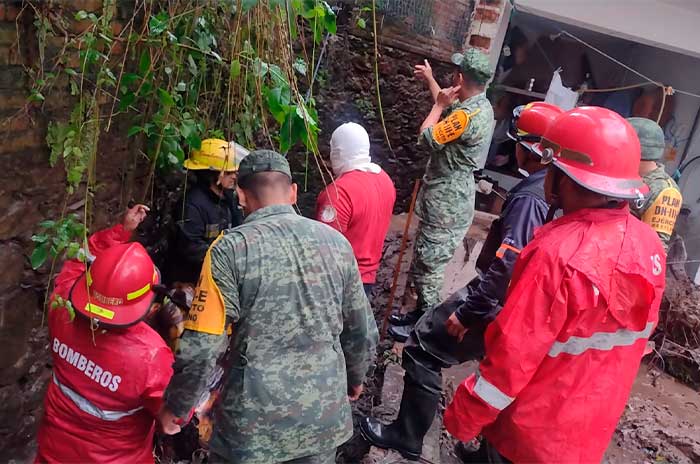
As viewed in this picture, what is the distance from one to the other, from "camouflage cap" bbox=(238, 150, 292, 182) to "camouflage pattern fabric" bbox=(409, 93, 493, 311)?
2223 millimetres

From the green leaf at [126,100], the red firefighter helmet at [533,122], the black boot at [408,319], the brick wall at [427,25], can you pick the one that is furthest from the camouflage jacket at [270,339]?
the brick wall at [427,25]

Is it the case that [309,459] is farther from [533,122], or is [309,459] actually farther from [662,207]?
[662,207]

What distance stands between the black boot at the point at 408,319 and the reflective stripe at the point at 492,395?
2.38 metres

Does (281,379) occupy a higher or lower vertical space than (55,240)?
lower

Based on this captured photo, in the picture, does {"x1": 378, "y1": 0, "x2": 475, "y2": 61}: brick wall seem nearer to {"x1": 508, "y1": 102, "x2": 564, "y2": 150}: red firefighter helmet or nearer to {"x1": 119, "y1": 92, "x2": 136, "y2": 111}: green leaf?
{"x1": 508, "y1": 102, "x2": 564, "y2": 150}: red firefighter helmet

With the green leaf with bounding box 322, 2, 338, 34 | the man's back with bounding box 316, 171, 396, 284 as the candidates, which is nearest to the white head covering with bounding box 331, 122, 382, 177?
the man's back with bounding box 316, 171, 396, 284

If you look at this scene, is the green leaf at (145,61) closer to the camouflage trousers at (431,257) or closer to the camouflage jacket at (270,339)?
the camouflage jacket at (270,339)

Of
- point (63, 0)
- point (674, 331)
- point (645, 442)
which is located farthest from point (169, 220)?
point (674, 331)

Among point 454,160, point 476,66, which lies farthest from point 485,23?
point 454,160

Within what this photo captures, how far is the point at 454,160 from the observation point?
4250mm

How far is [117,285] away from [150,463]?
2.83 feet

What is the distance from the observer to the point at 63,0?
7.18 feet

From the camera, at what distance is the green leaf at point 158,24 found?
2.32m

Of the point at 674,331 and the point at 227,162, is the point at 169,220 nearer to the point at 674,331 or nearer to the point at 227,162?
the point at 227,162
